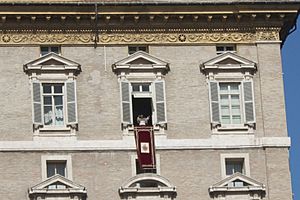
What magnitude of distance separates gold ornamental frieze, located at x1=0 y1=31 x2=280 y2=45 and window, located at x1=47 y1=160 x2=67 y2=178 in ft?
18.6

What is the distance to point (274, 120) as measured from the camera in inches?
2862

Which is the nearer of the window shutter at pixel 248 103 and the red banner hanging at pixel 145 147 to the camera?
the red banner hanging at pixel 145 147

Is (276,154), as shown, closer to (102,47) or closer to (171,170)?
(171,170)

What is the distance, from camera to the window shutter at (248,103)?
72625 mm

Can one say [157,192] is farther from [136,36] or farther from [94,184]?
[136,36]

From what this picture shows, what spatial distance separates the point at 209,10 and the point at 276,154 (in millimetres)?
7374

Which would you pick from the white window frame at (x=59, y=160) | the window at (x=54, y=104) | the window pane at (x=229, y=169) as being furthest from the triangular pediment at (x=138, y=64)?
the window pane at (x=229, y=169)

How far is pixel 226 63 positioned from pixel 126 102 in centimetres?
498

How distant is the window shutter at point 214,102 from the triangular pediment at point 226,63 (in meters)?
0.78

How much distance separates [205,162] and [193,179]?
102 centimetres

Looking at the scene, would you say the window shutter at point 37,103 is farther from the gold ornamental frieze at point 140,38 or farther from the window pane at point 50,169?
the gold ornamental frieze at point 140,38

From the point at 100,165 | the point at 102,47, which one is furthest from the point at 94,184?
the point at 102,47

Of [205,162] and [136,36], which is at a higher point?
[136,36]

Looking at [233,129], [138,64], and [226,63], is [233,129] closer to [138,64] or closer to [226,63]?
[226,63]
